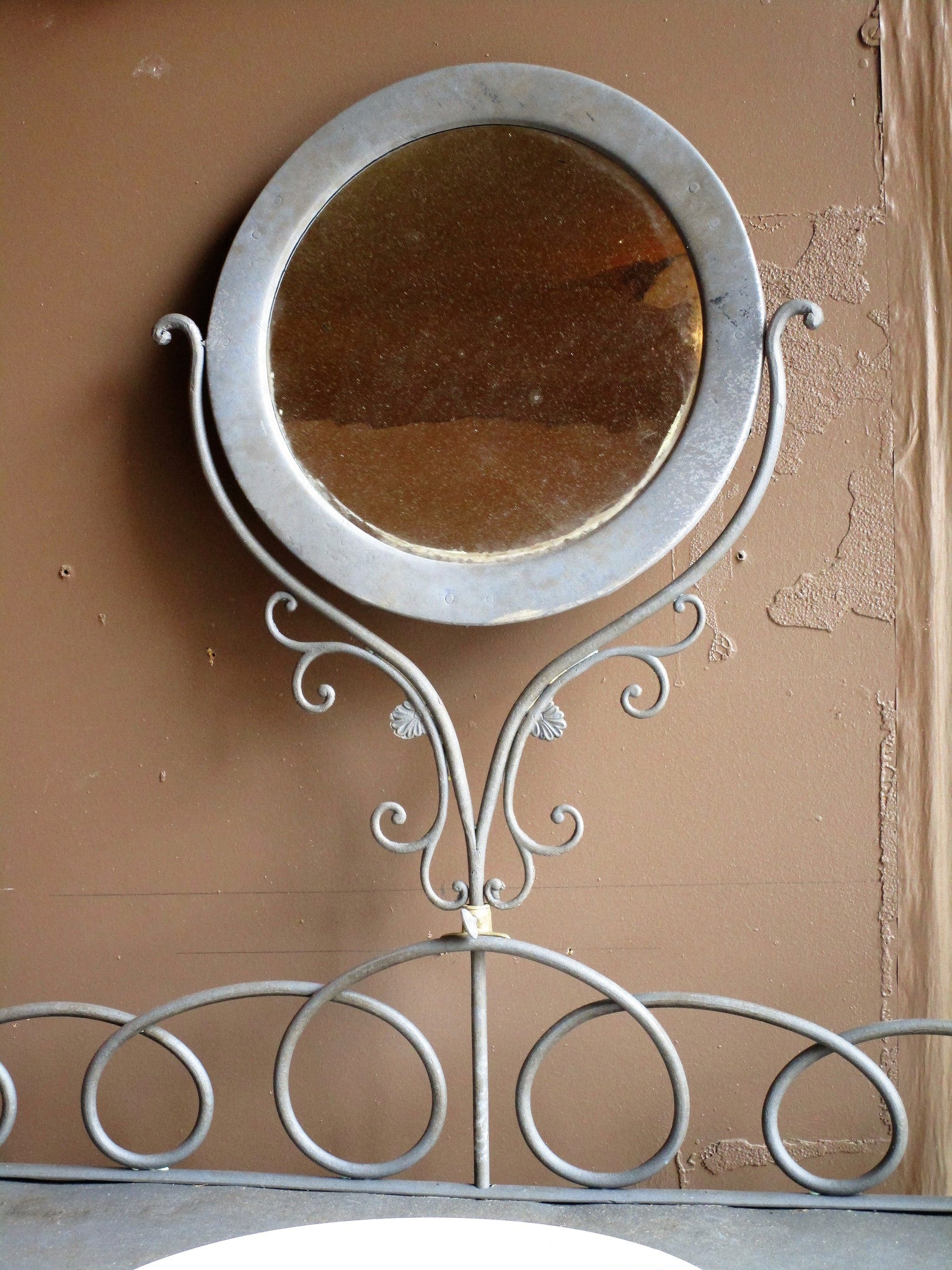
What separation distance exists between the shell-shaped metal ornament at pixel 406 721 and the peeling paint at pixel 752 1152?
18.5 inches

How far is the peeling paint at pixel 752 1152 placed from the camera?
944 millimetres

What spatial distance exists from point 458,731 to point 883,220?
0.59 meters

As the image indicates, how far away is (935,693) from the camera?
3.07 feet

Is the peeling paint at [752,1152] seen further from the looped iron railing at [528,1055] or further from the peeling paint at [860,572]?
the peeling paint at [860,572]

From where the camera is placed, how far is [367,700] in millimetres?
966

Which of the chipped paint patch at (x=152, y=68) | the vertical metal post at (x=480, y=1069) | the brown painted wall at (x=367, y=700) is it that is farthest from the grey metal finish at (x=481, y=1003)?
the chipped paint patch at (x=152, y=68)

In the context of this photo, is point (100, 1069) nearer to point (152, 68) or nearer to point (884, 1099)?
point (884, 1099)

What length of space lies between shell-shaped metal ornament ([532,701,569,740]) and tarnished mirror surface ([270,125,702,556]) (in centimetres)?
13

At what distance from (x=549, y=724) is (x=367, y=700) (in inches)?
7.7

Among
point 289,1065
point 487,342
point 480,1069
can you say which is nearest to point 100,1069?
point 289,1065

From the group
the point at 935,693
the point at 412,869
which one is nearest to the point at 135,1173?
the point at 412,869

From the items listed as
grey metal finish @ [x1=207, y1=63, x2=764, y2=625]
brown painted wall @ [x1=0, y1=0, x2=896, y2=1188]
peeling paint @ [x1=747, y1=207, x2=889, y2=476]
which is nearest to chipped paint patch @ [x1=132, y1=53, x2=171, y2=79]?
brown painted wall @ [x1=0, y1=0, x2=896, y2=1188]

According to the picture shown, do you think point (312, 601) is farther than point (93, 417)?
No

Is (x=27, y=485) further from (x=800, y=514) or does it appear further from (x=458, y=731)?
(x=800, y=514)
